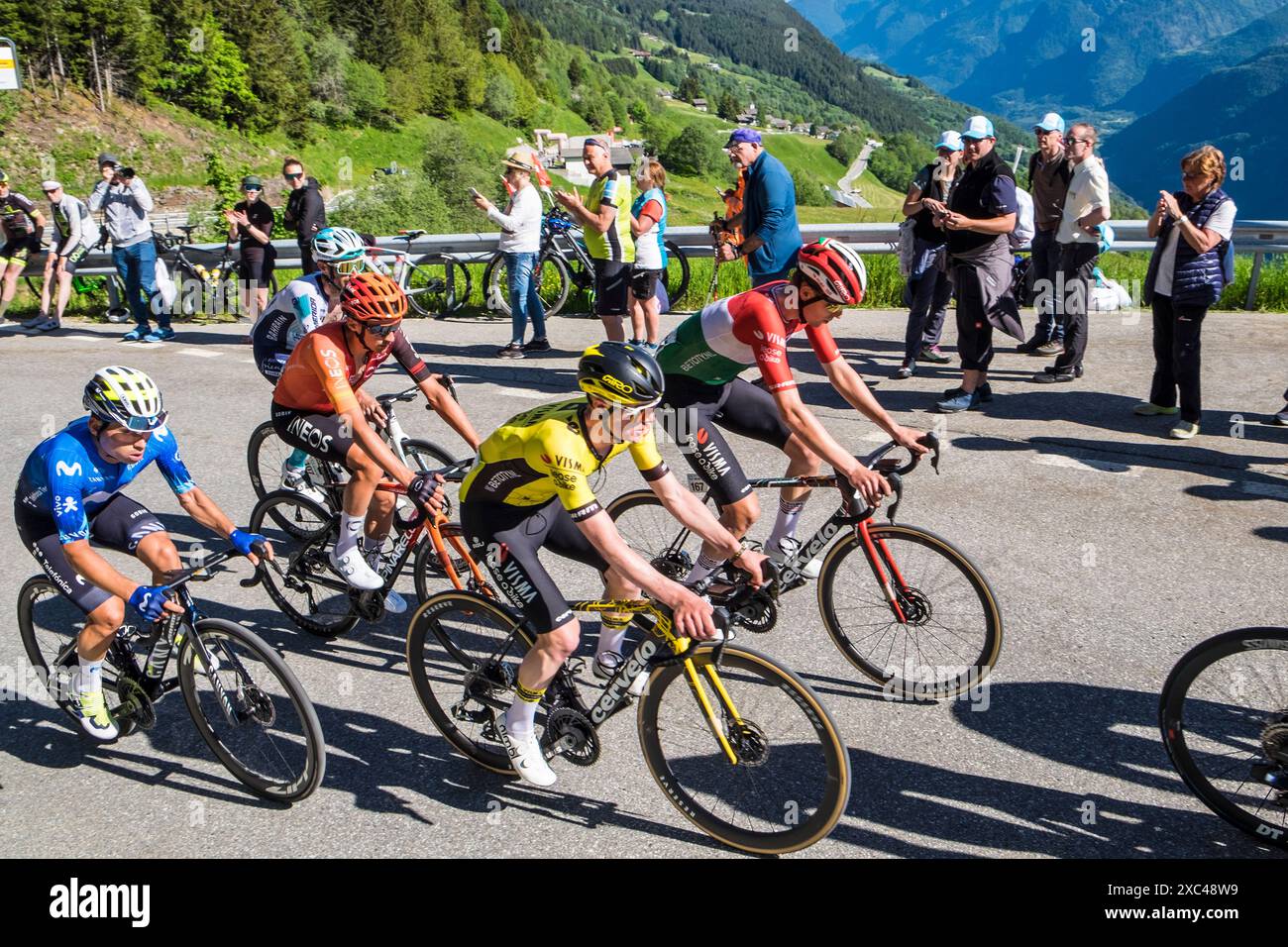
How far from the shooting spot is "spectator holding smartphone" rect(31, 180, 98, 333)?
14.0 metres

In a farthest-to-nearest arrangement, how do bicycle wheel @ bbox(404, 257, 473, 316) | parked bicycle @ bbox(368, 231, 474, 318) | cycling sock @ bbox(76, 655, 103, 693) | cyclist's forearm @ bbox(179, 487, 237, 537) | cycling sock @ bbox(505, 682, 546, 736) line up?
bicycle wheel @ bbox(404, 257, 473, 316), parked bicycle @ bbox(368, 231, 474, 318), cycling sock @ bbox(76, 655, 103, 693), cyclist's forearm @ bbox(179, 487, 237, 537), cycling sock @ bbox(505, 682, 546, 736)

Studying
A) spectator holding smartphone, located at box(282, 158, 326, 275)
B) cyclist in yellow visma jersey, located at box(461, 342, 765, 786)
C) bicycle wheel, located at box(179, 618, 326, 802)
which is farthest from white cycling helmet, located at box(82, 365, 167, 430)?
spectator holding smartphone, located at box(282, 158, 326, 275)

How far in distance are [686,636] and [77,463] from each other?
2867 mm

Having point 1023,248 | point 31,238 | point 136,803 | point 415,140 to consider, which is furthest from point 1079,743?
point 415,140

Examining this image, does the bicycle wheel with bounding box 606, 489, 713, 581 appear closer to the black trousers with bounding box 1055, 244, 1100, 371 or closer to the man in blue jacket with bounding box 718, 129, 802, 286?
the man in blue jacket with bounding box 718, 129, 802, 286

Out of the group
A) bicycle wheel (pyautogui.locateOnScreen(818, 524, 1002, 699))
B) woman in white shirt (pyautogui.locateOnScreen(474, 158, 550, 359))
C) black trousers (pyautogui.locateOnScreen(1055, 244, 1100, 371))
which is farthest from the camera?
woman in white shirt (pyautogui.locateOnScreen(474, 158, 550, 359))

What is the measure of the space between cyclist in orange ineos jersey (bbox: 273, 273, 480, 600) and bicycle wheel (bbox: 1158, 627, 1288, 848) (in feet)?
11.7

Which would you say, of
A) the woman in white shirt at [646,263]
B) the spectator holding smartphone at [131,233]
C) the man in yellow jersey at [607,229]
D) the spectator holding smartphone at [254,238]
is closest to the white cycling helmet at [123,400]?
the man in yellow jersey at [607,229]

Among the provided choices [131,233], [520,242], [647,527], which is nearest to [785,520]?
[647,527]

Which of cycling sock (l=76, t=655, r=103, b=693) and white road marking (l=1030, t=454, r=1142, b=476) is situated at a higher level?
white road marking (l=1030, t=454, r=1142, b=476)

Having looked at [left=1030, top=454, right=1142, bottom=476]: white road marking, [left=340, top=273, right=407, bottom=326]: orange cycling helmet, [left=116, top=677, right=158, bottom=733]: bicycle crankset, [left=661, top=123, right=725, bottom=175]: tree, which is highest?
[left=661, top=123, right=725, bottom=175]: tree

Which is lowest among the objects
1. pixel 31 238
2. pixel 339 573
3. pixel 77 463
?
pixel 339 573

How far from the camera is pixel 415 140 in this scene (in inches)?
4018

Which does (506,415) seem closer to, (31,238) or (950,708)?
(950,708)
